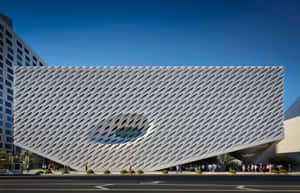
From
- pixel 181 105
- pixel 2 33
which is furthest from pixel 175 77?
pixel 2 33

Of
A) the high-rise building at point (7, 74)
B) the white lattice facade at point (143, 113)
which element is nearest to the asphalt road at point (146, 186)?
the white lattice facade at point (143, 113)

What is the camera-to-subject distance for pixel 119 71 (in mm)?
47719

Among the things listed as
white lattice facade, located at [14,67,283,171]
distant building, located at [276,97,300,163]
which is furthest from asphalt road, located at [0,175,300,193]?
distant building, located at [276,97,300,163]

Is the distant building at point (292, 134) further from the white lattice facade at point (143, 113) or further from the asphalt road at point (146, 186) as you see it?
the asphalt road at point (146, 186)

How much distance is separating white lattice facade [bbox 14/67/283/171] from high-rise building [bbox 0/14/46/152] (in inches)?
1215

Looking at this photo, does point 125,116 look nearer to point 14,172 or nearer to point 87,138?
point 87,138

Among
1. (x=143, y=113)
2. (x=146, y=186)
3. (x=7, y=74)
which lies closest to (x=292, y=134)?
(x=143, y=113)

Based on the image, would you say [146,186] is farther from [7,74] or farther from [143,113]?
[7,74]

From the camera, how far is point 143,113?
46250 mm

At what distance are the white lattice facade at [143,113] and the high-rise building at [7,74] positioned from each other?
30.9 metres

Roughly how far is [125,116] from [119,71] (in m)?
7.54

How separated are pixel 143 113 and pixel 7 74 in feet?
162

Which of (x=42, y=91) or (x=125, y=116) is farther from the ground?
(x=42, y=91)

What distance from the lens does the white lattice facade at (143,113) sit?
44.9 metres
